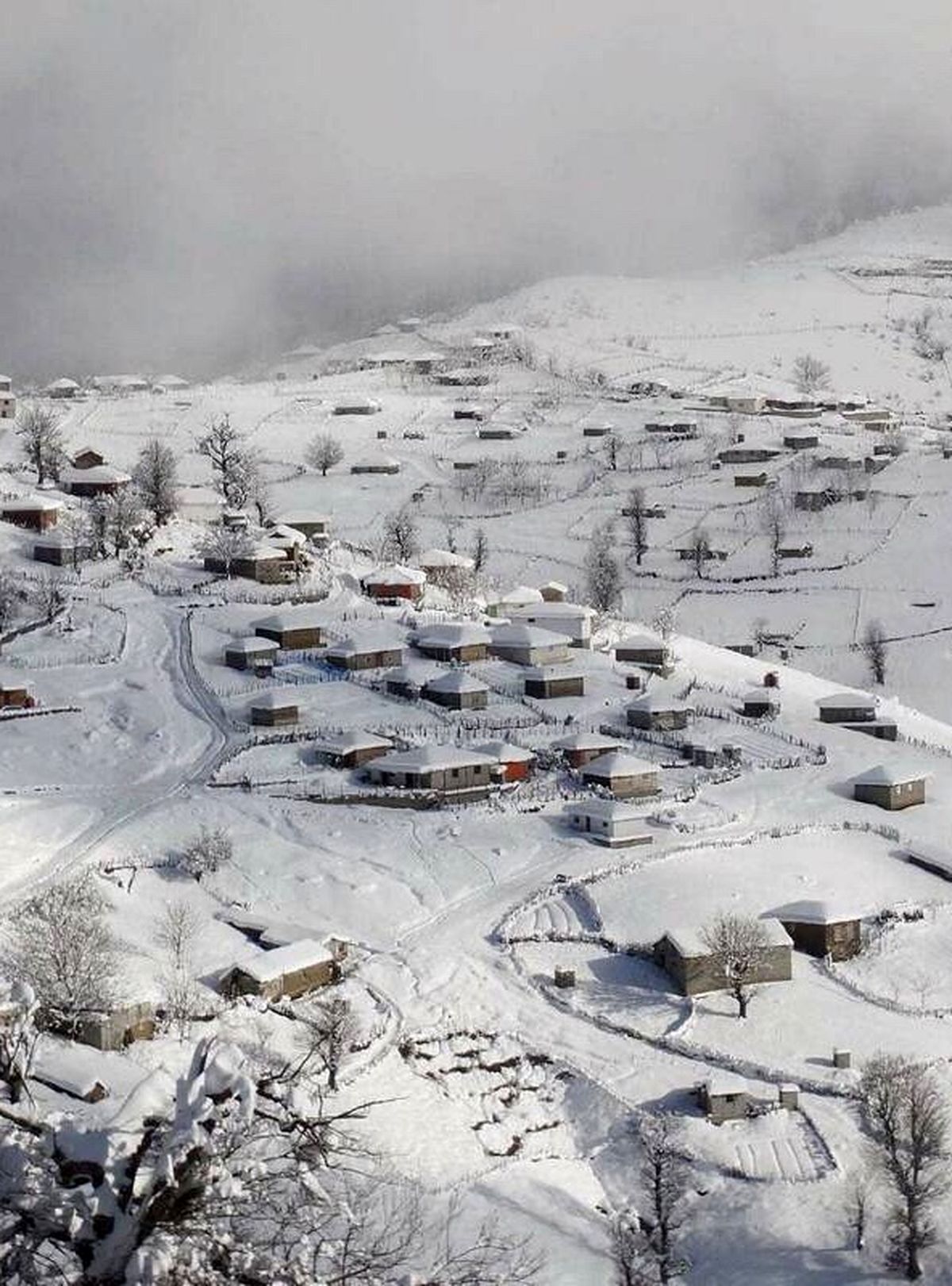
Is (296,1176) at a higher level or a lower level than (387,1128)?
higher

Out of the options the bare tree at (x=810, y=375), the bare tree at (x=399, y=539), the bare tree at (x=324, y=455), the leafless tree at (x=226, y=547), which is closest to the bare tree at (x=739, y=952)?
the leafless tree at (x=226, y=547)

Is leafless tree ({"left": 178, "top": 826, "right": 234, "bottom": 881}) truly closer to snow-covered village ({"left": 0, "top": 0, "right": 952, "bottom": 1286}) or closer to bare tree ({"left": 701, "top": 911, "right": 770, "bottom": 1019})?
snow-covered village ({"left": 0, "top": 0, "right": 952, "bottom": 1286})

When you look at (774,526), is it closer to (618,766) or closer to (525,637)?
(525,637)

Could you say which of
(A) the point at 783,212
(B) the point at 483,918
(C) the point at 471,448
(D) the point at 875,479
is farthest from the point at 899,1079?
(A) the point at 783,212

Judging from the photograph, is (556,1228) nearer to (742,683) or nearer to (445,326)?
(742,683)

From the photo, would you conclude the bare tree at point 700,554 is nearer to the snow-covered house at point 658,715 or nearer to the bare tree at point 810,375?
the snow-covered house at point 658,715
